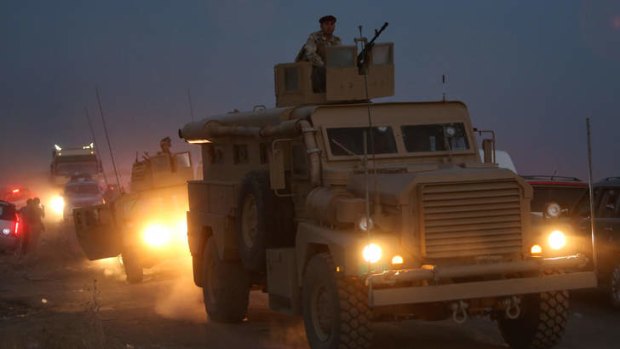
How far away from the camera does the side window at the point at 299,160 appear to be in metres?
12.6

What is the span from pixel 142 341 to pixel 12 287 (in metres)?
8.08

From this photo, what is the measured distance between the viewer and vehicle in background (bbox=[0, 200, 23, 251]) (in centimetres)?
2888

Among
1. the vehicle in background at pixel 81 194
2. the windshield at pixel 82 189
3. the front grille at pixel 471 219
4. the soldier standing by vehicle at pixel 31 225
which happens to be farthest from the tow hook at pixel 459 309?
the windshield at pixel 82 189

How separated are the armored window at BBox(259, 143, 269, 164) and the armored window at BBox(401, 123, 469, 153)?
6.07 ft

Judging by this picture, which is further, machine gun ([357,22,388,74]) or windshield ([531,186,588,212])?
windshield ([531,186,588,212])

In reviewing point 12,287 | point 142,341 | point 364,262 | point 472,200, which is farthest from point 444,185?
point 12,287

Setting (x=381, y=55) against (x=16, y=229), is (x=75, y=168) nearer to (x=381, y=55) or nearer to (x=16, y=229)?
(x=16, y=229)

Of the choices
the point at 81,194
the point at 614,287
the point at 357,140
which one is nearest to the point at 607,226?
the point at 614,287

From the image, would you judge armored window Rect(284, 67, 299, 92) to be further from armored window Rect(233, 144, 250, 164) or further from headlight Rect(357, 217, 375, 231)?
headlight Rect(357, 217, 375, 231)

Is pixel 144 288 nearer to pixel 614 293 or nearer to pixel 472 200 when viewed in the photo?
pixel 614 293

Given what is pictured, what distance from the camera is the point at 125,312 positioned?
15977 millimetres

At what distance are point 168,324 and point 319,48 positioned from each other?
13.0 feet

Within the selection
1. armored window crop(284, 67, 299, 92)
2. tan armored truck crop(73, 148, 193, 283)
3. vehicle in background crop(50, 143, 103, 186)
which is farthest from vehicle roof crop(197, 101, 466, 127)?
vehicle in background crop(50, 143, 103, 186)

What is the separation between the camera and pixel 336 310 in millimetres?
10602
